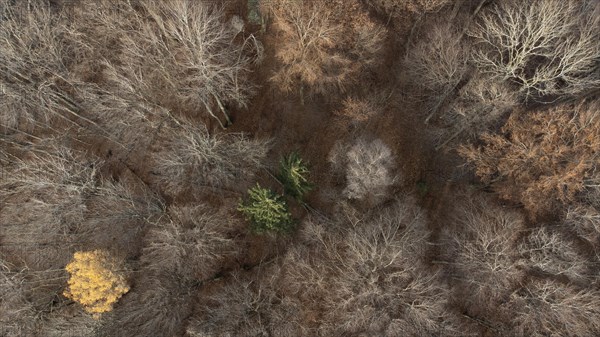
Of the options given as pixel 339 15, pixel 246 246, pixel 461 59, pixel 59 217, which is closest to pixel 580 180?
pixel 461 59

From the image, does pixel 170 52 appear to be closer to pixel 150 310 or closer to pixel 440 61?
pixel 150 310

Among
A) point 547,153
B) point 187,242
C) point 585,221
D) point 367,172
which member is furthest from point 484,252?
point 187,242

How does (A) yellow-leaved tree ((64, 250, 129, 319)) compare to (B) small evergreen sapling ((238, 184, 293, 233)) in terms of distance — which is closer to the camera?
(B) small evergreen sapling ((238, 184, 293, 233))

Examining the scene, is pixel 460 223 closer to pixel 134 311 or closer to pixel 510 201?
pixel 510 201

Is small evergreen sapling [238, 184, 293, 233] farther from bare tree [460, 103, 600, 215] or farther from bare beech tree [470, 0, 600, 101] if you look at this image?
bare beech tree [470, 0, 600, 101]

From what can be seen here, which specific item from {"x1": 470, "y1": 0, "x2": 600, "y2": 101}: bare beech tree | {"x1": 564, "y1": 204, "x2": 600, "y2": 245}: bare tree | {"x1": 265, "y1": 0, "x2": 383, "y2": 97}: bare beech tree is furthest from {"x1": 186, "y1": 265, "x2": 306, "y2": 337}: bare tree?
{"x1": 470, "y1": 0, "x2": 600, "y2": 101}: bare beech tree

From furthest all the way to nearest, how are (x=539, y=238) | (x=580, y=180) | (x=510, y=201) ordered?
(x=510, y=201), (x=539, y=238), (x=580, y=180)

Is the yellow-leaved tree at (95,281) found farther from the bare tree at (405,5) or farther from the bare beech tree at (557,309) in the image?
the bare beech tree at (557,309)
